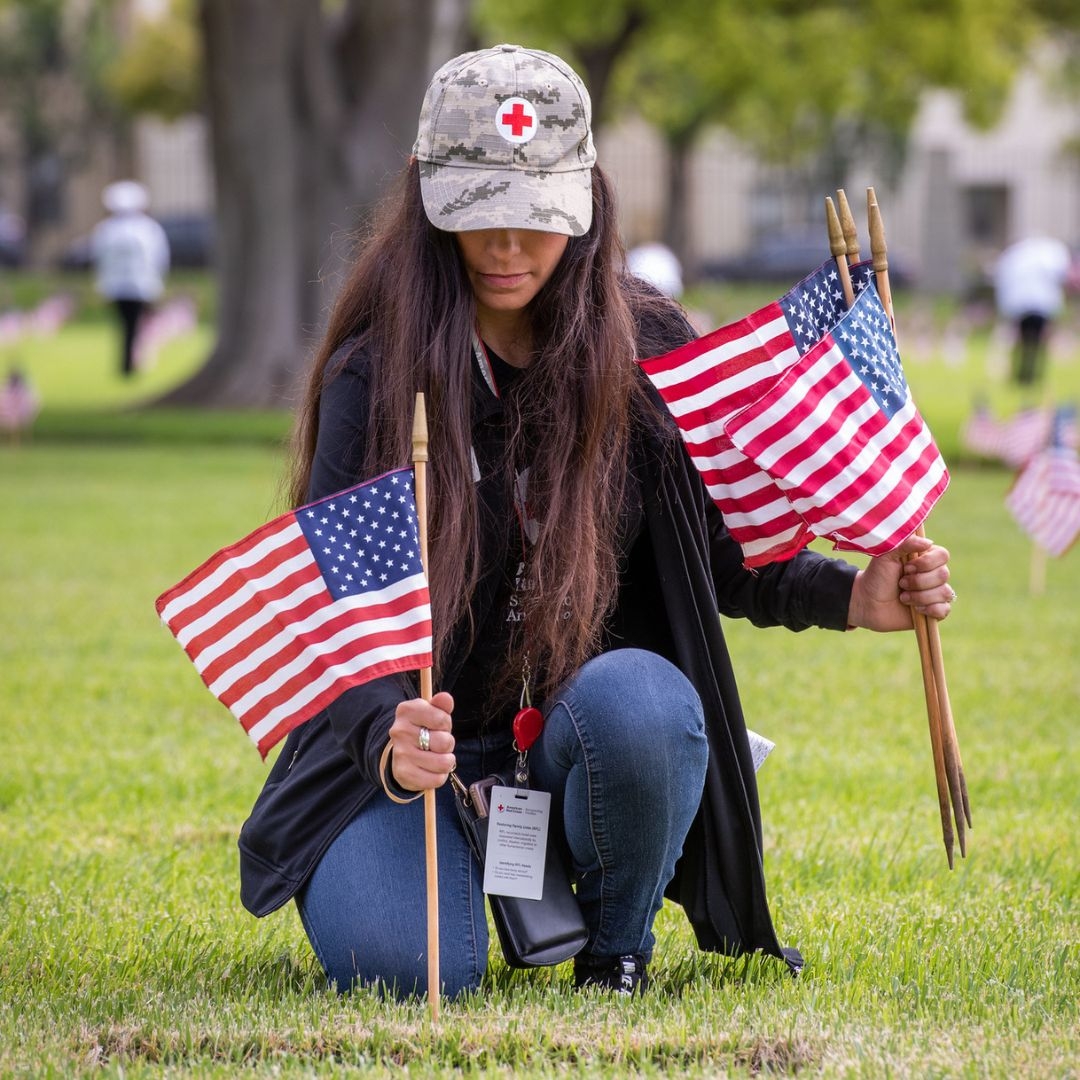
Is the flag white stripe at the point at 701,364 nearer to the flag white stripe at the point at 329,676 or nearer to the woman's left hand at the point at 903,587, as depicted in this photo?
the woman's left hand at the point at 903,587

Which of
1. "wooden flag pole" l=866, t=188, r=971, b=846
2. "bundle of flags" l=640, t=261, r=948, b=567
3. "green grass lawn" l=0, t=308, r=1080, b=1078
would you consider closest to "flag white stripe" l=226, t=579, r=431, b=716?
"green grass lawn" l=0, t=308, r=1080, b=1078

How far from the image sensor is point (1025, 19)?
85.8 feet

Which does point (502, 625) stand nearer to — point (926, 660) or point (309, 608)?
point (309, 608)

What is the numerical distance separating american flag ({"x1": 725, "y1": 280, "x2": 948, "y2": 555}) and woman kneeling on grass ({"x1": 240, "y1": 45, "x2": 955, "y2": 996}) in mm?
89

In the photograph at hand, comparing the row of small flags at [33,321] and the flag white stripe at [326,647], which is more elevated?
the flag white stripe at [326,647]

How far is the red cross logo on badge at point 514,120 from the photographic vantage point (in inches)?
128

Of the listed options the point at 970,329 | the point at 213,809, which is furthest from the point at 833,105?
the point at 213,809

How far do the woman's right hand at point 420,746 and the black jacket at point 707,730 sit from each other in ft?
0.87

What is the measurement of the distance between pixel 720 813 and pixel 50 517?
9.05 metres

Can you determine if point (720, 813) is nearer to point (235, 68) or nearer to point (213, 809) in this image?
point (213, 809)

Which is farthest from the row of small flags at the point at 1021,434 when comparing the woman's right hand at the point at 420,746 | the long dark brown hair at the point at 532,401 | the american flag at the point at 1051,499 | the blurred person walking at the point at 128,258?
the blurred person walking at the point at 128,258

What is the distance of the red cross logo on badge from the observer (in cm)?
324

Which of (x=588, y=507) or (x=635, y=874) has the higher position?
(x=588, y=507)

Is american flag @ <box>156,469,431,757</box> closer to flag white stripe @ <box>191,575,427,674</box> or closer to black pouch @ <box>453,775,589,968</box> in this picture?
flag white stripe @ <box>191,575,427,674</box>
